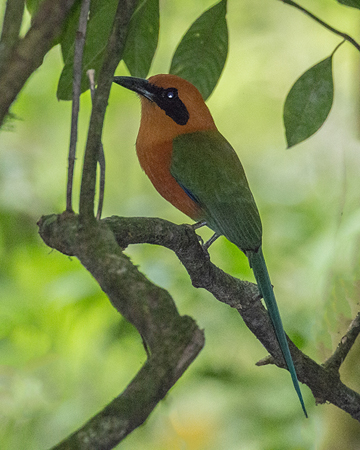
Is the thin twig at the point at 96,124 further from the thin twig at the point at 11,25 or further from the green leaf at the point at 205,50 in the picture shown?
the green leaf at the point at 205,50

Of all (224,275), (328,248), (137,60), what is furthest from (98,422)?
(328,248)

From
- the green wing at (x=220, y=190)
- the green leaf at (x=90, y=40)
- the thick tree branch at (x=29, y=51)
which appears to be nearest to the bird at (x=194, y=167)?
the green wing at (x=220, y=190)

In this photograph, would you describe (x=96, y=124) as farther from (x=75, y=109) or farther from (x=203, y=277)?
(x=203, y=277)

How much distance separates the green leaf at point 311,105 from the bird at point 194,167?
38 centimetres

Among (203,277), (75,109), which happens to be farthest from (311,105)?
(75,109)

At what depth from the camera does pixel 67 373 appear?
8.83 feet

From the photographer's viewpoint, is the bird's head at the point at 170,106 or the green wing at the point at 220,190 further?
the bird's head at the point at 170,106

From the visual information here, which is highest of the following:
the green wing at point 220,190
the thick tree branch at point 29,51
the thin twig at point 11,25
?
the green wing at point 220,190

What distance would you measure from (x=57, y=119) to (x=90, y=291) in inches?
61.6

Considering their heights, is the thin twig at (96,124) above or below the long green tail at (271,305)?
below

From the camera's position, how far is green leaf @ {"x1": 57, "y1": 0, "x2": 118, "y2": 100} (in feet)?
4.52

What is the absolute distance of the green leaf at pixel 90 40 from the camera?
4.52 ft

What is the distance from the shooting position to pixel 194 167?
1907 mm

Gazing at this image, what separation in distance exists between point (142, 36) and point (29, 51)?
95 centimetres
